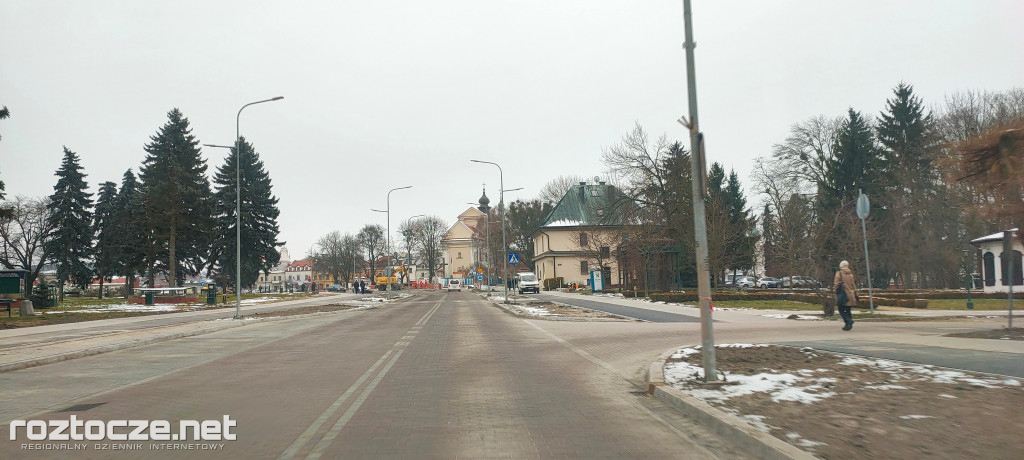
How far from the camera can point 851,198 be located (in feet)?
175

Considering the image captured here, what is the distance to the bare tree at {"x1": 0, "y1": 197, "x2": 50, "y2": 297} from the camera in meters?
63.5

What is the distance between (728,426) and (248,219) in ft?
222

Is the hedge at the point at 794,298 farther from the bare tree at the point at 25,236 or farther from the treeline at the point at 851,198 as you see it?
the bare tree at the point at 25,236

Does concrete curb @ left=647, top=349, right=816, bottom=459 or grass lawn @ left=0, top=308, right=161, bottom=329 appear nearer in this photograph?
Result: concrete curb @ left=647, top=349, right=816, bottom=459

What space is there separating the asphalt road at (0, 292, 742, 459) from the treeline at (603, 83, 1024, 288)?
25967 mm

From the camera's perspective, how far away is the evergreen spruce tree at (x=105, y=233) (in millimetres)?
64438

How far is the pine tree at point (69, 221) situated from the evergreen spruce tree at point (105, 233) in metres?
1.72

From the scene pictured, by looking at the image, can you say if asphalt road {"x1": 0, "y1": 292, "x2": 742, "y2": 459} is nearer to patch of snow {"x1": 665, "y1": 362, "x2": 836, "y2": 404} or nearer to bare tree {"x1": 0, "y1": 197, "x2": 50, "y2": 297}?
patch of snow {"x1": 665, "y1": 362, "x2": 836, "y2": 404}

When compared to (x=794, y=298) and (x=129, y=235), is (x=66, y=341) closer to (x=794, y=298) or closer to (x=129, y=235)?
(x=794, y=298)

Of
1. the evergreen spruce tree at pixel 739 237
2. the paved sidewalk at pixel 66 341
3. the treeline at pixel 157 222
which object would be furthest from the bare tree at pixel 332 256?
the paved sidewalk at pixel 66 341

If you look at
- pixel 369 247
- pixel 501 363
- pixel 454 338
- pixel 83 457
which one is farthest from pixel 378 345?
pixel 369 247

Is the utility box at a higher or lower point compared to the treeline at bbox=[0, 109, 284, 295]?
lower

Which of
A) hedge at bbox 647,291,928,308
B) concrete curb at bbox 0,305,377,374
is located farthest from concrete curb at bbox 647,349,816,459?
hedge at bbox 647,291,928,308

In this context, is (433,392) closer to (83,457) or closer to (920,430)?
(83,457)
